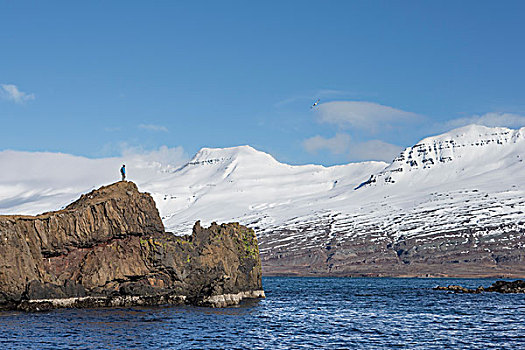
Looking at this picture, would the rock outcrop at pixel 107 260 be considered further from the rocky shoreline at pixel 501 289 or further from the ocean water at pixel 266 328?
the rocky shoreline at pixel 501 289

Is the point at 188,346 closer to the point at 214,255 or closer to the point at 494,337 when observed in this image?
the point at 494,337

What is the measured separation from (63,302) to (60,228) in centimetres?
1206

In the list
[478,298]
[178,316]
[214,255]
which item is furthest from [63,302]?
[478,298]

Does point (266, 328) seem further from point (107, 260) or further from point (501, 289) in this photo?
point (501, 289)

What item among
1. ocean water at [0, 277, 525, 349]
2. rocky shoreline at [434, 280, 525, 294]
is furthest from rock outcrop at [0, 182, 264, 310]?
rocky shoreline at [434, 280, 525, 294]

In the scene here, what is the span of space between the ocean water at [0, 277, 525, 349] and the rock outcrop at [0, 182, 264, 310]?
15.2ft

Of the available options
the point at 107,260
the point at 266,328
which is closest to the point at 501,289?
the point at 266,328

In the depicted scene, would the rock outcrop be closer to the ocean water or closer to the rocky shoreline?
the ocean water

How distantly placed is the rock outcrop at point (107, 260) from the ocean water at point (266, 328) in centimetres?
464

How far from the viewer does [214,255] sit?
12088cm

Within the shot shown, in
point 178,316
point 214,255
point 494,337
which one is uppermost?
point 214,255

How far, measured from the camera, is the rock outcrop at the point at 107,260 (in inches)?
3819

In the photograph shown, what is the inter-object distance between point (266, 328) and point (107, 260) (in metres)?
32.3

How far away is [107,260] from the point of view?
106 meters
